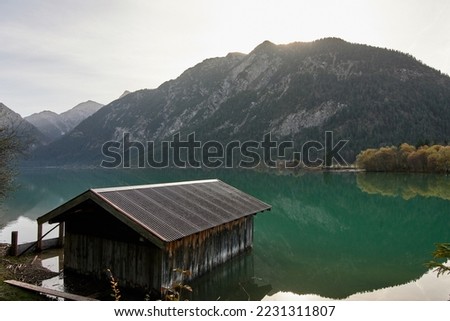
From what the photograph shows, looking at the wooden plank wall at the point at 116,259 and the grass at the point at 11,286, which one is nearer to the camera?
the grass at the point at 11,286

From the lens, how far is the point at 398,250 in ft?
82.0

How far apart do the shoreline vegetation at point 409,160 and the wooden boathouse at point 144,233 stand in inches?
3663

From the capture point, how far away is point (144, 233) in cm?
1410

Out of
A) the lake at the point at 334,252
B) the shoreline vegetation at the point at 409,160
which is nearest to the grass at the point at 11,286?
the lake at the point at 334,252

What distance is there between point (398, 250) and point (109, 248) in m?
18.0

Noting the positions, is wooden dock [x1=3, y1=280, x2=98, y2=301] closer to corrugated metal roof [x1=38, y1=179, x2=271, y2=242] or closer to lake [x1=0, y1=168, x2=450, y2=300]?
corrugated metal roof [x1=38, y1=179, x2=271, y2=242]

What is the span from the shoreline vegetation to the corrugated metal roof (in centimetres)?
8949

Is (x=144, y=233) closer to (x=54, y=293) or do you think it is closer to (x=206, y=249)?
(x=54, y=293)

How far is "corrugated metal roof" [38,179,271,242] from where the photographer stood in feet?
49.0

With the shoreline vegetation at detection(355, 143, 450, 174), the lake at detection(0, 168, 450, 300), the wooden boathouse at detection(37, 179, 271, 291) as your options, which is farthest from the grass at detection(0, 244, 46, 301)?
the shoreline vegetation at detection(355, 143, 450, 174)

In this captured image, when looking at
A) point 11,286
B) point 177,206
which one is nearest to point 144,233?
point 177,206

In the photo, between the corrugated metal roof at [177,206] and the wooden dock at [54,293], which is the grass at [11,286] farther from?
the corrugated metal roof at [177,206]

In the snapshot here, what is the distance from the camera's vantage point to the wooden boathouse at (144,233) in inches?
577

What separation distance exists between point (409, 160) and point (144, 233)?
105 metres
